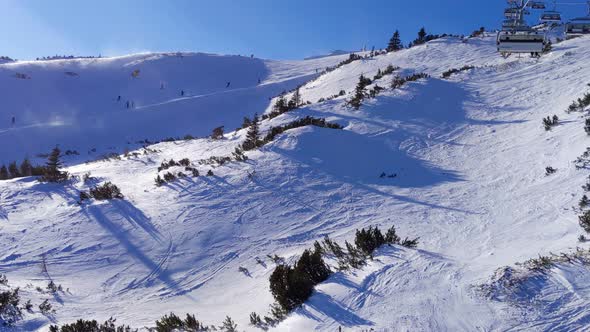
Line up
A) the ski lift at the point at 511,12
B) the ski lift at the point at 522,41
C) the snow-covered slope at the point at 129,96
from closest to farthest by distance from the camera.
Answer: the ski lift at the point at 522,41, the ski lift at the point at 511,12, the snow-covered slope at the point at 129,96

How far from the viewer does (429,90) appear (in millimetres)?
17953

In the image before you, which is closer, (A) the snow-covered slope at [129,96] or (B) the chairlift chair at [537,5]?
(B) the chairlift chair at [537,5]

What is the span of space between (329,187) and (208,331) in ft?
19.6

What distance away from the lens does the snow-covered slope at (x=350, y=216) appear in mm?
5477

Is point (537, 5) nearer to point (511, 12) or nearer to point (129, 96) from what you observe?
point (511, 12)

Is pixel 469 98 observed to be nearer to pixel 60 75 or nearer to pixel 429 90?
pixel 429 90

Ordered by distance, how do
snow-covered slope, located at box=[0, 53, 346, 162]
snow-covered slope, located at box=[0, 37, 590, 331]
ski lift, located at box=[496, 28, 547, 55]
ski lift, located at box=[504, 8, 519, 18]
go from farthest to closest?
snow-covered slope, located at box=[0, 53, 346, 162] < ski lift, located at box=[504, 8, 519, 18] < ski lift, located at box=[496, 28, 547, 55] < snow-covered slope, located at box=[0, 37, 590, 331]

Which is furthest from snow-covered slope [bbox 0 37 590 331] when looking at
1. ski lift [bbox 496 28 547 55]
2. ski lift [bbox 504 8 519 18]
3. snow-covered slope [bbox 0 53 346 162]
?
snow-covered slope [bbox 0 53 346 162]

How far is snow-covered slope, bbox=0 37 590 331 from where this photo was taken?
18.0 ft

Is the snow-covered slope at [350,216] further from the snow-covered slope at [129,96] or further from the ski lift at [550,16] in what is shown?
the snow-covered slope at [129,96]

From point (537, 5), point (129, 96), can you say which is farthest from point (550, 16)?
point (129, 96)

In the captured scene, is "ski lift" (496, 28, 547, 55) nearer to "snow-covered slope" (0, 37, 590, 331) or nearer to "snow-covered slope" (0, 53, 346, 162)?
"snow-covered slope" (0, 37, 590, 331)

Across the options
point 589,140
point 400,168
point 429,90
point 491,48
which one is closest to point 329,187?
point 400,168

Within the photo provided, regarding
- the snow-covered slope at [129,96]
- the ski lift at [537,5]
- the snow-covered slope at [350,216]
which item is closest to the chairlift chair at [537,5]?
the ski lift at [537,5]
